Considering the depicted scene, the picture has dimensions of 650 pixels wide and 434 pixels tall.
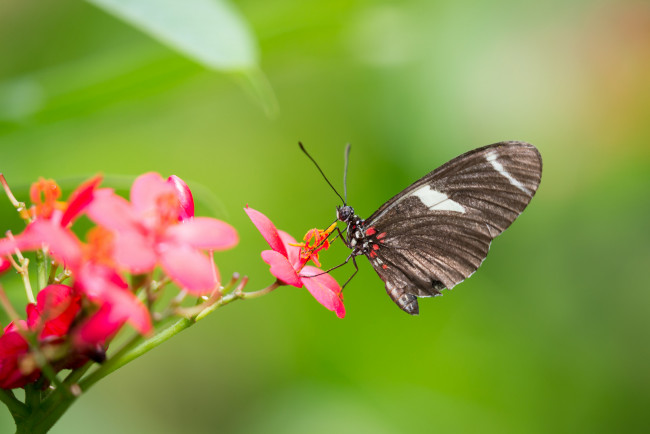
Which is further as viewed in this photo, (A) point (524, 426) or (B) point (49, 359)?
(A) point (524, 426)

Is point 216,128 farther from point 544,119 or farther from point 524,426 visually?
point 524,426

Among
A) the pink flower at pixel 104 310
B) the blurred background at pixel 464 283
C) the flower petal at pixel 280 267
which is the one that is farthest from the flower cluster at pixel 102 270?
the blurred background at pixel 464 283

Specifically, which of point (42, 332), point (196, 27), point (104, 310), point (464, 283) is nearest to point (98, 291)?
point (104, 310)

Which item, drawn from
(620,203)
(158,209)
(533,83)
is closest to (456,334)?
(620,203)

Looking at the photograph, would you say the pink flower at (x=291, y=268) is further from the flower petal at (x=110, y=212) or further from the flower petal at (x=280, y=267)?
the flower petal at (x=110, y=212)

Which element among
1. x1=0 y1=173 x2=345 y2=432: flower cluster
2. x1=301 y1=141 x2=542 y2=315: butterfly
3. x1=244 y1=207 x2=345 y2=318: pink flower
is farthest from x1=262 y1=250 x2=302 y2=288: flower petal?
x1=301 y1=141 x2=542 y2=315: butterfly
